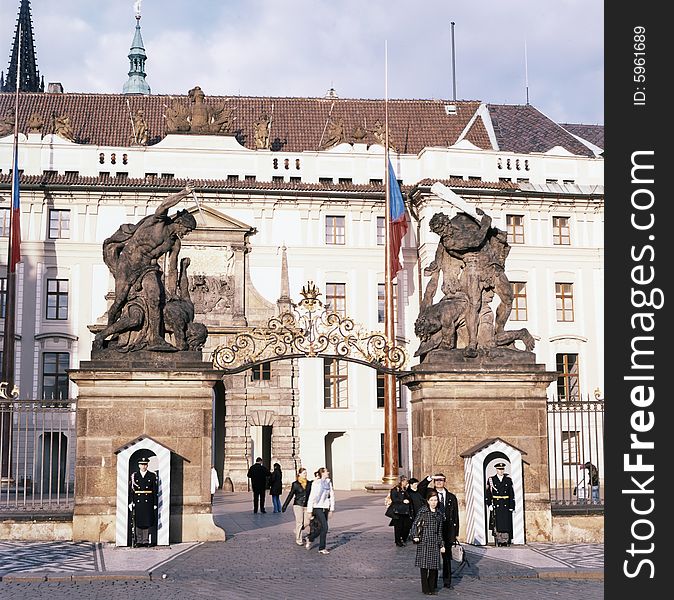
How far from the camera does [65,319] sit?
39.7 metres

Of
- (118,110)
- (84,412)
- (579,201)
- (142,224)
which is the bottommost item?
(84,412)

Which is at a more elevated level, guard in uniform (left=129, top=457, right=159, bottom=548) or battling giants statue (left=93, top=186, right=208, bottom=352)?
battling giants statue (left=93, top=186, right=208, bottom=352)

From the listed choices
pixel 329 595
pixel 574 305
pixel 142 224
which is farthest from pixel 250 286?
pixel 329 595

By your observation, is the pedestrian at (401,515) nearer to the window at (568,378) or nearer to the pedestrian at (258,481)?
the pedestrian at (258,481)

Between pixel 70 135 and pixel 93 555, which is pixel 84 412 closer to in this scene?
pixel 93 555

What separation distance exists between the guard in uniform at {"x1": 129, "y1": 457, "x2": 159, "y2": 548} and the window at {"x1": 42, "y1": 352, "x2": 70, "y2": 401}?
24.0 meters

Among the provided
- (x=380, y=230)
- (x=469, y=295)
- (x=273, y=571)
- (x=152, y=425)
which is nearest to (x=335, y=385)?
(x=380, y=230)

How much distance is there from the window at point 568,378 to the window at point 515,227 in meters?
4.71

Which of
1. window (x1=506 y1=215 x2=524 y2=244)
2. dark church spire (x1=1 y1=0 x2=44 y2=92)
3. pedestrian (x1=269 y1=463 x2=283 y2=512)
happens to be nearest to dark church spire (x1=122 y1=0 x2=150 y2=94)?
dark church spire (x1=1 y1=0 x2=44 y2=92)

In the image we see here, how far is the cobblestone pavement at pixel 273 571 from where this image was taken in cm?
1204

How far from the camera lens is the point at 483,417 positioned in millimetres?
16766

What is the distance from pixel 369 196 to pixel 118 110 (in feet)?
38.9

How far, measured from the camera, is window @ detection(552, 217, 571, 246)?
41688 mm

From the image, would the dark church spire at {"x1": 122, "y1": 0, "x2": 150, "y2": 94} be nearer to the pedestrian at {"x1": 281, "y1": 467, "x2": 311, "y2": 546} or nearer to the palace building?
the palace building
